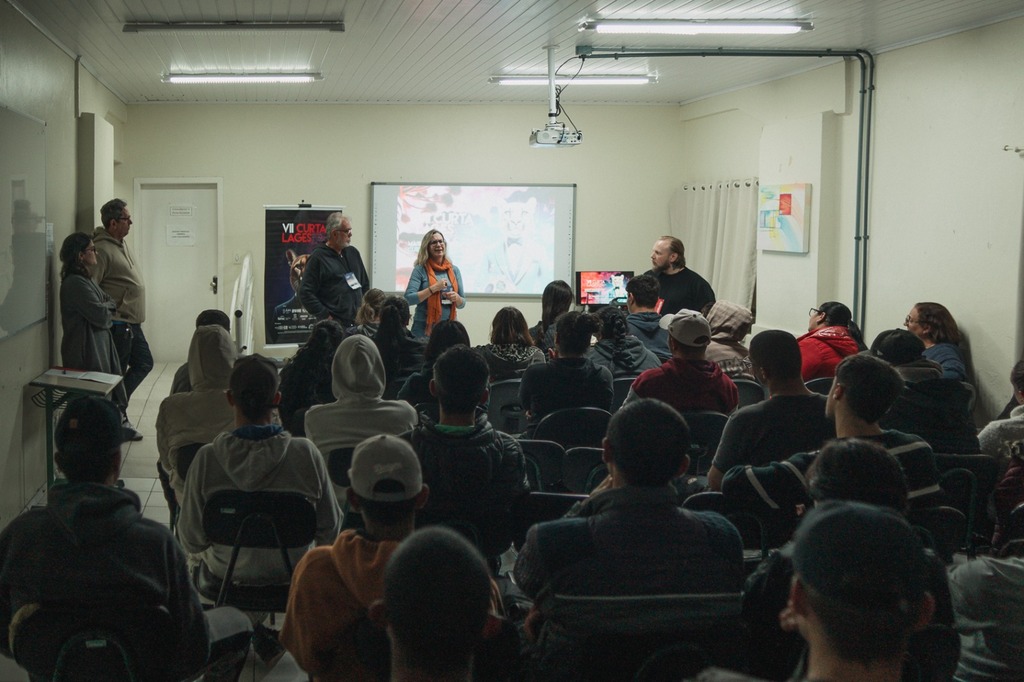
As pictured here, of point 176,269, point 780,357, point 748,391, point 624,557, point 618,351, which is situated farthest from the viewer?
point 176,269

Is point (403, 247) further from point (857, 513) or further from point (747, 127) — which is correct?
point (857, 513)

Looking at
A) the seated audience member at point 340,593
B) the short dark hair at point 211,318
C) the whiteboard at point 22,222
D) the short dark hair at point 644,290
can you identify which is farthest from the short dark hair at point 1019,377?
the whiteboard at point 22,222

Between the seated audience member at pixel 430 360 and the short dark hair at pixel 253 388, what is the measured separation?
4.80 feet

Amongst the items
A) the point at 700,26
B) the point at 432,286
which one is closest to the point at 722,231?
the point at 432,286

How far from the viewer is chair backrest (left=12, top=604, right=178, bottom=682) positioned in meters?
2.04

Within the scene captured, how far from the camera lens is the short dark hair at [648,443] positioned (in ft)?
6.82

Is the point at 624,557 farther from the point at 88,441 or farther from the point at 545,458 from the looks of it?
the point at 545,458

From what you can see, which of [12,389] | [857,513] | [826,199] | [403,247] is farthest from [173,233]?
[857,513]

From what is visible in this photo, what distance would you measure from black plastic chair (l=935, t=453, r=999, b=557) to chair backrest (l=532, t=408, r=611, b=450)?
129 cm

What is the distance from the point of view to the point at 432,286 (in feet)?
25.7

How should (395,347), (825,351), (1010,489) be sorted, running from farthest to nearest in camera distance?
(825,351), (395,347), (1010,489)

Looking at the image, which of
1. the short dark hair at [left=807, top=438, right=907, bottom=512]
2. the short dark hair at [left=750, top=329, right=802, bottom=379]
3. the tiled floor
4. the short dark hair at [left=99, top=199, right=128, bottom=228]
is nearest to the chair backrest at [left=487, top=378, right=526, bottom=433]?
the tiled floor

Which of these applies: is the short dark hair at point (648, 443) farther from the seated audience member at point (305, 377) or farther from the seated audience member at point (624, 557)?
the seated audience member at point (305, 377)

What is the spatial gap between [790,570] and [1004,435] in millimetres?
2292
